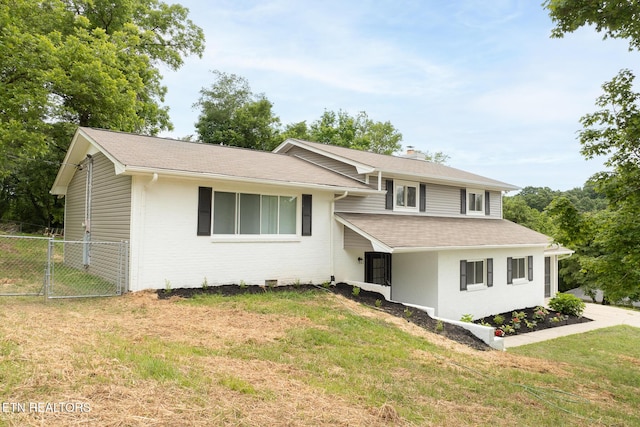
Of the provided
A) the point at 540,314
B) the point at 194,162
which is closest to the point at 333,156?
the point at 194,162

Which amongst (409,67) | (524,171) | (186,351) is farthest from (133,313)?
(524,171)

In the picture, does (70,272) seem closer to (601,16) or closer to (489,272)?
(489,272)

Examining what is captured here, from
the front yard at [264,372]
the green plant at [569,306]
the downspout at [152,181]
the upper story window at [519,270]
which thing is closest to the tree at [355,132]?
the upper story window at [519,270]

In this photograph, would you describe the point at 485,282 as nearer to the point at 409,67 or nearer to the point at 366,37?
the point at 366,37

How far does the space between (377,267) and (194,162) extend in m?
7.15

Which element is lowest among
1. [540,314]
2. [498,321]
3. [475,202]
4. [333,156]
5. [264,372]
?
[540,314]

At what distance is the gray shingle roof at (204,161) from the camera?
400 inches

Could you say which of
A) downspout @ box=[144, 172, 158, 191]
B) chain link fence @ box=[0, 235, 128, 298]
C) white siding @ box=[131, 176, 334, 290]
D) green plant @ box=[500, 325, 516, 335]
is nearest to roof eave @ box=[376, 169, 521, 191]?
white siding @ box=[131, 176, 334, 290]

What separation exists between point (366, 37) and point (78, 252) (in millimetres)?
14269

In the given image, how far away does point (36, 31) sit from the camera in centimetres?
1912

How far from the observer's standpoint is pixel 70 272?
13094mm

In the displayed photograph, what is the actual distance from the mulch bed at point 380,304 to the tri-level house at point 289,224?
1.01 ft

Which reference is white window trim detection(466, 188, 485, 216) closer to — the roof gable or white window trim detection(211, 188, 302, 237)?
the roof gable

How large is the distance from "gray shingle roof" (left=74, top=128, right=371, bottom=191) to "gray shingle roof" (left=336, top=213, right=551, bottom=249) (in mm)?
1374
